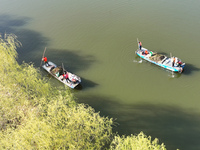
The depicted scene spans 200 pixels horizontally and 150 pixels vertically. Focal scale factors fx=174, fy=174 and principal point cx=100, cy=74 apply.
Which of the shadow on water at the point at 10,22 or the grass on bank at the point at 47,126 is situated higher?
the shadow on water at the point at 10,22

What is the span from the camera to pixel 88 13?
30094 mm

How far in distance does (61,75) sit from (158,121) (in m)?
11.3

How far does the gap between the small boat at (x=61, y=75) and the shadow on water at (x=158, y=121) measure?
2873 mm

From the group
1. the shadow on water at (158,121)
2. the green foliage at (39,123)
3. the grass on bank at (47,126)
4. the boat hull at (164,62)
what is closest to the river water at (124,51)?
the shadow on water at (158,121)

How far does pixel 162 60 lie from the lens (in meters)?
19.8

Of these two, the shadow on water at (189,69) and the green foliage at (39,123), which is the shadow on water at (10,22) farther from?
the shadow on water at (189,69)

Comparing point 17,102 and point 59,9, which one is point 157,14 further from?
point 17,102

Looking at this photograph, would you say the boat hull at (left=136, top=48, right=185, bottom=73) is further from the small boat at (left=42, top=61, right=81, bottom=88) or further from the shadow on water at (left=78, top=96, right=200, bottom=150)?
the small boat at (left=42, top=61, right=81, bottom=88)

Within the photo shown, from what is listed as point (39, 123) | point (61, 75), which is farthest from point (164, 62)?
point (39, 123)

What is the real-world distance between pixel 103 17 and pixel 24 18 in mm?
14270

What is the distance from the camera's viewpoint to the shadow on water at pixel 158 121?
14008 millimetres

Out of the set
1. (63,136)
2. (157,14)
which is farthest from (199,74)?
(63,136)

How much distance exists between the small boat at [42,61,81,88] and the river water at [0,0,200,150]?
0.92 metres

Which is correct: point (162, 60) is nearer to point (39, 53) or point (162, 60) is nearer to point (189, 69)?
point (189, 69)
